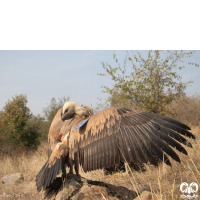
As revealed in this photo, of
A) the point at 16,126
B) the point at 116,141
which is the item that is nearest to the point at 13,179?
the point at 16,126

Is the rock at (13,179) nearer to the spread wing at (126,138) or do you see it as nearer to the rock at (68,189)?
the rock at (68,189)

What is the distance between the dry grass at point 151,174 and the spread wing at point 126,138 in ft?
0.89

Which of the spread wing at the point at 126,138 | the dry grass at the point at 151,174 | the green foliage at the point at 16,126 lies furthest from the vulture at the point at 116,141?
the green foliage at the point at 16,126

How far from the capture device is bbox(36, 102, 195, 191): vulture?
252cm

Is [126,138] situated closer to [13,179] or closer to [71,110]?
[71,110]

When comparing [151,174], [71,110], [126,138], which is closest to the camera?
[126,138]

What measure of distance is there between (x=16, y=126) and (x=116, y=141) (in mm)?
10888

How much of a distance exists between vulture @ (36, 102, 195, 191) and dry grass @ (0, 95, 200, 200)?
28cm

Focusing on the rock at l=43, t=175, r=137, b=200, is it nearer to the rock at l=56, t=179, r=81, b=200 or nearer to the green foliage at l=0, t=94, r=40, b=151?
the rock at l=56, t=179, r=81, b=200

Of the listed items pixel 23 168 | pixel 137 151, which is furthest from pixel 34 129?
pixel 137 151

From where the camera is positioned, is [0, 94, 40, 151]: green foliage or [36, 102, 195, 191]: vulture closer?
[36, 102, 195, 191]: vulture

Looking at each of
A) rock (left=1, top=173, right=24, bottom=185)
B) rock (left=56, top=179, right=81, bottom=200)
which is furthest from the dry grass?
rock (left=56, top=179, right=81, bottom=200)

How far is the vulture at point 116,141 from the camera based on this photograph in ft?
8.25

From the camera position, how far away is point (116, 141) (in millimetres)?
2643
